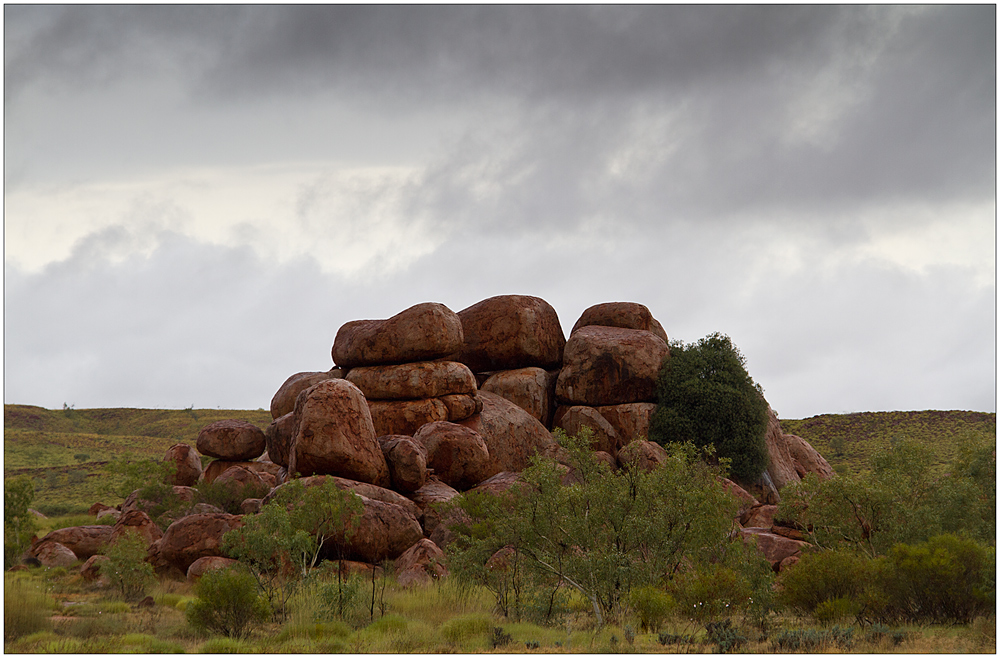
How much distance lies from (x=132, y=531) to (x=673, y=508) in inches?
608

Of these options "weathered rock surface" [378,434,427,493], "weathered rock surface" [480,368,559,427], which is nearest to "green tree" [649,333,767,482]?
"weathered rock surface" [480,368,559,427]

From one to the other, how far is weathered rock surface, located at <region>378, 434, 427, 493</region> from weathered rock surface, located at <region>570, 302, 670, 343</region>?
14421 mm

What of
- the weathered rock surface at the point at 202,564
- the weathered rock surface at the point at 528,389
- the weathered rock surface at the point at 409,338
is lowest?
the weathered rock surface at the point at 202,564

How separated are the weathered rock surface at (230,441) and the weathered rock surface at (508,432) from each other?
904cm

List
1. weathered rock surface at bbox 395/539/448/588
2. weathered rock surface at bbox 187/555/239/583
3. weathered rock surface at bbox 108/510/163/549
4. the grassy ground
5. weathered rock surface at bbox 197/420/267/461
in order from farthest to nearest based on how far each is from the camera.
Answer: weathered rock surface at bbox 197/420/267/461, weathered rock surface at bbox 108/510/163/549, weathered rock surface at bbox 187/555/239/583, weathered rock surface at bbox 395/539/448/588, the grassy ground

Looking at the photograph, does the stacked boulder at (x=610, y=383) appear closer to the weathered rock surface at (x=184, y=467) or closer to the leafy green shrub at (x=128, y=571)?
the weathered rock surface at (x=184, y=467)

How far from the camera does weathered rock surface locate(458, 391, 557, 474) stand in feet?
96.3

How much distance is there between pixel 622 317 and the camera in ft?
118

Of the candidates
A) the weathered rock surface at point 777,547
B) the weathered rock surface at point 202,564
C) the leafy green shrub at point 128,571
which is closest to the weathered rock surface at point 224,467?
the weathered rock surface at point 202,564

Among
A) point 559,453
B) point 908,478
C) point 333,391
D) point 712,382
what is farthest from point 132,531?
point 712,382

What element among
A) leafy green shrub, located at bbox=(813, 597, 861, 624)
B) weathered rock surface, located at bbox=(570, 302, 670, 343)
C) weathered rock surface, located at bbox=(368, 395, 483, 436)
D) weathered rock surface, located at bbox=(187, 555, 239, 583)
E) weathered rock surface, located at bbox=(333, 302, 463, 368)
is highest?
weathered rock surface, located at bbox=(570, 302, 670, 343)

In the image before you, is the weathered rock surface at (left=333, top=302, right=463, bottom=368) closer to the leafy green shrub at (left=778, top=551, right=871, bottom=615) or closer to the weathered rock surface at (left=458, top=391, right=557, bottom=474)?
the weathered rock surface at (left=458, top=391, right=557, bottom=474)

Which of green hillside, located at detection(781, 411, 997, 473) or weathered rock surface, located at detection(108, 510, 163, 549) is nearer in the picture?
weathered rock surface, located at detection(108, 510, 163, 549)

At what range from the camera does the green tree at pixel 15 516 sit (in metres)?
21.9
